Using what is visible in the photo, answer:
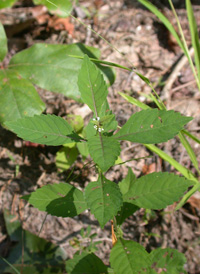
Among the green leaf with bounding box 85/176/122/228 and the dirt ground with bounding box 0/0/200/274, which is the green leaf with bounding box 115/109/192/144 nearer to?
the green leaf with bounding box 85/176/122/228

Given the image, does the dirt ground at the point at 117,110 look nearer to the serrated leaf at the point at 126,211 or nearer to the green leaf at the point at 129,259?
the serrated leaf at the point at 126,211

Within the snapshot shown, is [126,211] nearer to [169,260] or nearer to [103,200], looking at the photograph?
[169,260]

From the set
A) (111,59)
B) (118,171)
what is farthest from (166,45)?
(118,171)

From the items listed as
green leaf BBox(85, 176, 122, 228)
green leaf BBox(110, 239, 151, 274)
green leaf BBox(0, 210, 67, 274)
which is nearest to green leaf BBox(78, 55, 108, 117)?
green leaf BBox(85, 176, 122, 228)

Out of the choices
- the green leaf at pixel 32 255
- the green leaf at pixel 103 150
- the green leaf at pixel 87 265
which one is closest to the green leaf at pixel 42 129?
the green leaf at pixel 103 150

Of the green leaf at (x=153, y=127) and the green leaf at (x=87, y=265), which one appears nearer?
the green leaf at (x=153, y=127)
